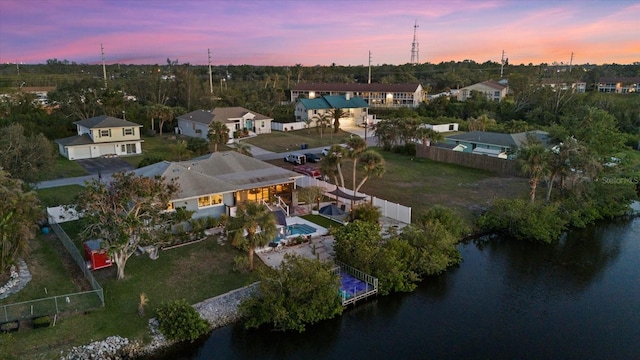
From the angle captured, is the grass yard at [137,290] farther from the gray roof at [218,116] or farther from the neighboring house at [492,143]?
the gray roof at [218,116]

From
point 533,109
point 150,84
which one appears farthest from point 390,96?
point 150,84

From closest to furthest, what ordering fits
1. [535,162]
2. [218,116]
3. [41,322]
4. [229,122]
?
[41,322] < [535,162] < [218,116] < [229,122]

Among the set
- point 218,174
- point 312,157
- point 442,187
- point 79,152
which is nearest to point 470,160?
point 442,187

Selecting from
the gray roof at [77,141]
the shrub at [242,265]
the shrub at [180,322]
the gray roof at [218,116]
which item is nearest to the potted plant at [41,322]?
the shrub at [180,322]

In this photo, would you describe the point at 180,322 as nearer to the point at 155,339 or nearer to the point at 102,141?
the point at 155,339

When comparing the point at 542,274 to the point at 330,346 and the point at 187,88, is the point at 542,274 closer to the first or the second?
the point at 330,346

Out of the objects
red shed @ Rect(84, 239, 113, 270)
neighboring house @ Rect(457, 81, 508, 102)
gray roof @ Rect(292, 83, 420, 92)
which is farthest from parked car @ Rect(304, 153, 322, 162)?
neighboring house @ Rect(457, 81, 508, 102)
